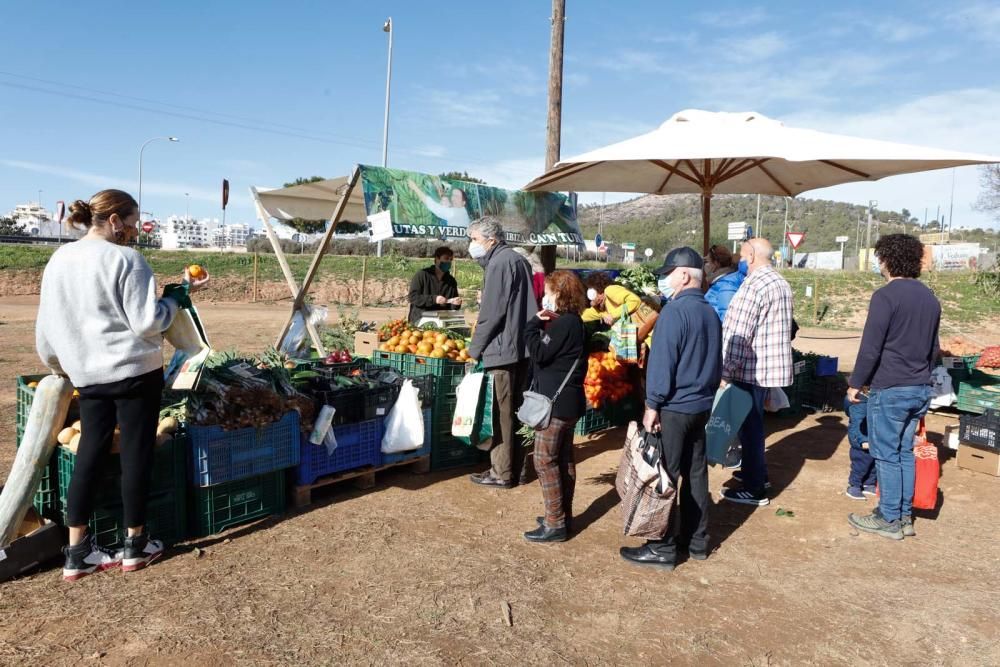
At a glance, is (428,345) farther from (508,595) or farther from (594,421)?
(508,595)

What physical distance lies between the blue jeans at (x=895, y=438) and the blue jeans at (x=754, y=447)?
75 centimetres

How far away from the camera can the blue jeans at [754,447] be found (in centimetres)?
512

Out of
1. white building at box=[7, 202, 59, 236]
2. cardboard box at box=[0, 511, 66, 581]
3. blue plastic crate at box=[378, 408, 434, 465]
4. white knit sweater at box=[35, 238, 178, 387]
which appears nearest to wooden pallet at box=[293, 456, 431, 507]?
blue plastic crate at box=[378, 408, 434, 465]

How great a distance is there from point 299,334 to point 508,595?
13.1ft

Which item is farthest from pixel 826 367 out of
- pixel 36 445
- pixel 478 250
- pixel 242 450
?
pixel 36 445

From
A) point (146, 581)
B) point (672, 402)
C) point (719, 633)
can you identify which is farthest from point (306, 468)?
point (719, 633)

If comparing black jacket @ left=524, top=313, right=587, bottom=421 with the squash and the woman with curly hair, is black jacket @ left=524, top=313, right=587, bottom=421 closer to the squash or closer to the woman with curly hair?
the woman with curly hair

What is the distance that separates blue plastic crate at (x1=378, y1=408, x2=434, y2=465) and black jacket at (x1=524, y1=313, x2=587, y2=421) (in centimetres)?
166

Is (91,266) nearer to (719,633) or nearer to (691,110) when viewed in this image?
(719,633)

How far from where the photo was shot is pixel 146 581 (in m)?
3.62

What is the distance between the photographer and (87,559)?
364cm

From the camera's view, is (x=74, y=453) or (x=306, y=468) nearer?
(x=74, y=453)

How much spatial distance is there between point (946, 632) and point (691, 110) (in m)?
5.17

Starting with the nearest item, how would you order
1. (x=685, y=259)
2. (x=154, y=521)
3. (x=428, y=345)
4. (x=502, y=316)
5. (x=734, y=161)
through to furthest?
(x=685, y=259)
(x=154, y=521)
(x=502, y=316)
(x=428, y=345)
(x=734, y=161)
